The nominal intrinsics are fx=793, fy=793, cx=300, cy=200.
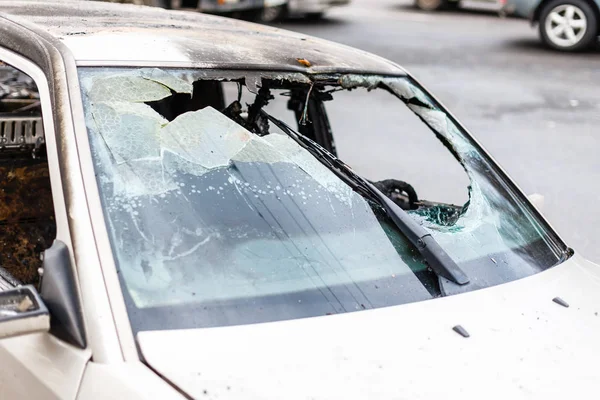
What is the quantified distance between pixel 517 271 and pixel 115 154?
119 centimetres

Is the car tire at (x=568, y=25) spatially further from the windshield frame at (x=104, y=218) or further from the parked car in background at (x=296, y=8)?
the windshield frame at (x=104, y=218)

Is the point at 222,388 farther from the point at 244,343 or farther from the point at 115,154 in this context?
the point at 115,154

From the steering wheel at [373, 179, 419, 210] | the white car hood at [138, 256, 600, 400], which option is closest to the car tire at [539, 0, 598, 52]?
the steering wheel at [373, 179, 419, 210]

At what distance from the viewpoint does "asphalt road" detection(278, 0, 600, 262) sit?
20.9 feet

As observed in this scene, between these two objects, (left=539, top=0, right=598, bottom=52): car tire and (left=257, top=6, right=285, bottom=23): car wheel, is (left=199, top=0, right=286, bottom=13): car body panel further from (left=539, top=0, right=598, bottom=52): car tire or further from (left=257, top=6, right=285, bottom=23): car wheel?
(left=539, top=0, right=598, bottom=52): car tire

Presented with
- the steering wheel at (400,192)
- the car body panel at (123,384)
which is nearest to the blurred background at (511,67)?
the steering wheel at (400,192)

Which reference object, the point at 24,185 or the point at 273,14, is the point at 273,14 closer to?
the point at 273,14

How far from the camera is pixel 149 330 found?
1681mm

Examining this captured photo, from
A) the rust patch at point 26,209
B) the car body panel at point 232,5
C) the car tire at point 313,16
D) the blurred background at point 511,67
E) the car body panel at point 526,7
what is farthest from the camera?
the car tire at point 313,16

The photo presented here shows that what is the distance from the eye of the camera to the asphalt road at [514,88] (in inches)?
251

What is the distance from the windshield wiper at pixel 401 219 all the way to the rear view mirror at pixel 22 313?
39.6 inches

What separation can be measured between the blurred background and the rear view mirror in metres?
4.16

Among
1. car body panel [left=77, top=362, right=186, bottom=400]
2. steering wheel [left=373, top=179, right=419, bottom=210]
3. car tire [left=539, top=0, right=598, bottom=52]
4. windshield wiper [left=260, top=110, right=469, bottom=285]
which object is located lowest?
car tire [left=539, top=0, right=598, bottom=52]

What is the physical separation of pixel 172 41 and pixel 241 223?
703 millimetres
